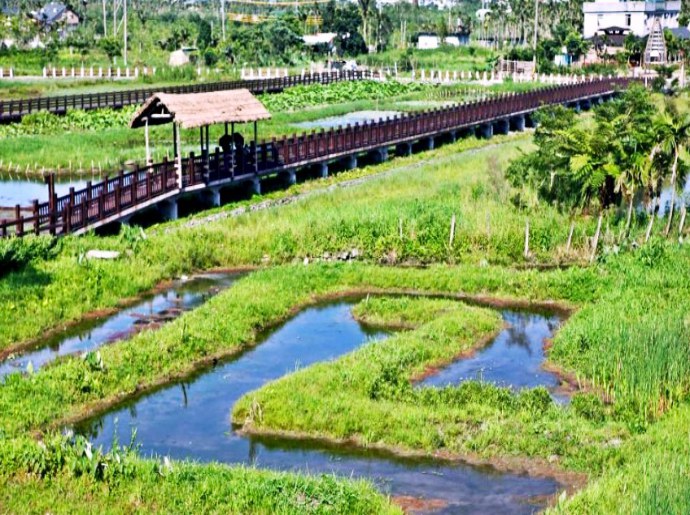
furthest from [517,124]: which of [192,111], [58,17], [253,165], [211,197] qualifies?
[58,17]

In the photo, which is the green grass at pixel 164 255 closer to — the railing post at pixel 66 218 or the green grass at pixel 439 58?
the railing post at pixel 66 218

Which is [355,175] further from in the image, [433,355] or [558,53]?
A: [558,53]

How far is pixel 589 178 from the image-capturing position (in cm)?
3338

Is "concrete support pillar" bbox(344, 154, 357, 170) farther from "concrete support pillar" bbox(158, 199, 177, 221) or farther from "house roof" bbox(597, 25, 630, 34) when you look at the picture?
"house roof" bbox(597, 25, 630, 34)

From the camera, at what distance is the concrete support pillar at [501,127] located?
65.7 meters

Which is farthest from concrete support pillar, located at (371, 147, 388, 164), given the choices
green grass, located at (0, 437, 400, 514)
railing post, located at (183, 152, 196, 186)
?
green grass, located at (0, 437, 400, 514)

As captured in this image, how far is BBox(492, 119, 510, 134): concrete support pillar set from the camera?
65688mm

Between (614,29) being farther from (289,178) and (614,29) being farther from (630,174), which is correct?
(630,174)

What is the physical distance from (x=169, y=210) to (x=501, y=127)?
110 ft

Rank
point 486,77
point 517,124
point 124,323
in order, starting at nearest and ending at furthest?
point 124,323, point 517,124, point 486,77

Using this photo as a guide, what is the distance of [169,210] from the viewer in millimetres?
36719

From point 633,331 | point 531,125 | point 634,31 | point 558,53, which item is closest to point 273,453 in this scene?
point 633,331

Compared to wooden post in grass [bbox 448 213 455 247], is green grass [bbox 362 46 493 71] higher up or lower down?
higher up

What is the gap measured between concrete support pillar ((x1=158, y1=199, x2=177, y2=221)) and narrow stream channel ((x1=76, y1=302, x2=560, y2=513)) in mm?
11739
